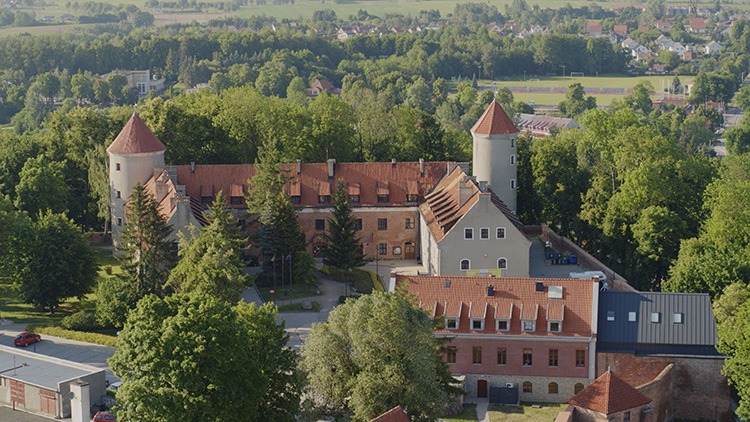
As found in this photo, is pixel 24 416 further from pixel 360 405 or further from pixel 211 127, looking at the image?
pixel 211 127

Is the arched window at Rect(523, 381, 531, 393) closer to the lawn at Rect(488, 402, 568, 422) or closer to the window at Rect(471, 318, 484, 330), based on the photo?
the lawn at Rect(488, 402, 568, 422)

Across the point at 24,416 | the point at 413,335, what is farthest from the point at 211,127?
the point at 413,335

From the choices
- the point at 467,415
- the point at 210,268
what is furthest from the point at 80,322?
the point at 467,415

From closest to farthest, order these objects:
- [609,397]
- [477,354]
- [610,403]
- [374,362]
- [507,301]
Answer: [374,362] < [610,403] < [609,397] < [477,354] < [507,301]

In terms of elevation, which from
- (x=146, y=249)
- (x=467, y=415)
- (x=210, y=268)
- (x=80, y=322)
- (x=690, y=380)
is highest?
(x=146, y=249)

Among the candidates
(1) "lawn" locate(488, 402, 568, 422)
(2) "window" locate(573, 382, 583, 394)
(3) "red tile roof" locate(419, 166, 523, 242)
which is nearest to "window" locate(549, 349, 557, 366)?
(2) "window" locate(573, 382, 583, 394)

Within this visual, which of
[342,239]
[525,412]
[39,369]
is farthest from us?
[342,239]

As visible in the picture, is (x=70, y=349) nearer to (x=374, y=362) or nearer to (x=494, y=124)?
(x=374, y=362)
